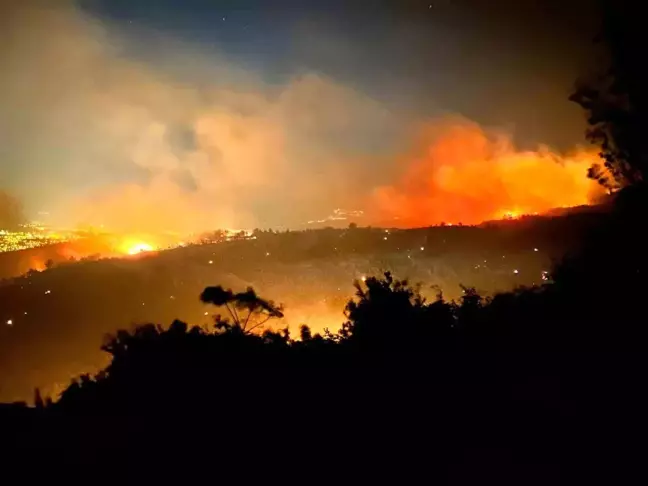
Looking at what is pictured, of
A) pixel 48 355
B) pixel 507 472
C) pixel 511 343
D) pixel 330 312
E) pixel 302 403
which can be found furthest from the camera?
pixel 330 312

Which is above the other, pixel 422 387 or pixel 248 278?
pixel 248 278

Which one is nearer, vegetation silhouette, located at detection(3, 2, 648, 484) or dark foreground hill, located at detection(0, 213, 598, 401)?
vegetation silhouette, located at detection(3, 2, 648, 484)

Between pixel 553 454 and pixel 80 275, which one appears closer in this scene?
pixel 553 454

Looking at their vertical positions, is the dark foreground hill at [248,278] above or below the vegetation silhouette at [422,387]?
above

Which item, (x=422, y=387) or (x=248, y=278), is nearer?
(x=422, y=387)

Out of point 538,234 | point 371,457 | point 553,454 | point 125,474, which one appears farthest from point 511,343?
point 538,234

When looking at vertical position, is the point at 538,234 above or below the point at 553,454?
above

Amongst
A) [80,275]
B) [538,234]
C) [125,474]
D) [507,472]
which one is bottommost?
[507,472]

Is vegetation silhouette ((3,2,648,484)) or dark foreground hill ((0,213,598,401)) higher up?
dark foreground hill ((0,213,598,401))

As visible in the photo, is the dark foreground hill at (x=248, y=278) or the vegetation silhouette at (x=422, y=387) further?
the dark foreground hill at (x=248, y=278)

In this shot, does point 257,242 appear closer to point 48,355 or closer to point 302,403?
point 48,355

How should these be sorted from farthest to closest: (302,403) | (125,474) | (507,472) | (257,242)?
(257,242), (302,403), (125,474), (507,472)
